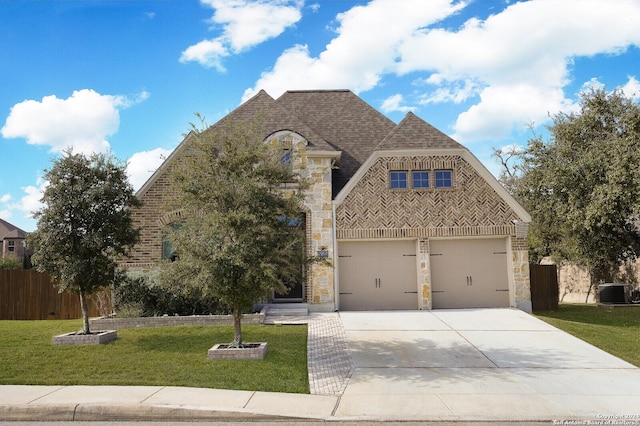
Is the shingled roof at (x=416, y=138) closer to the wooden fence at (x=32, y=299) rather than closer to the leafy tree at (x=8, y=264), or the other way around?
the wooden fence at (x=32, y=299)

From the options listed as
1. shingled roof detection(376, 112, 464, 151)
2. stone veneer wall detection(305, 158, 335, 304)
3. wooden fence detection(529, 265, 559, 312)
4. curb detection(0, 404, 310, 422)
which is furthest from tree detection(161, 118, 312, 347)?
wooden fence detection(529, 265, 559, 312)

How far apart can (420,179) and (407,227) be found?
1807 mm

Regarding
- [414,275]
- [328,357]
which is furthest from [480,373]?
[414,275]

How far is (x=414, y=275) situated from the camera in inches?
683

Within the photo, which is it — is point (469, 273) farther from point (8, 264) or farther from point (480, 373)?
point (8, 264)

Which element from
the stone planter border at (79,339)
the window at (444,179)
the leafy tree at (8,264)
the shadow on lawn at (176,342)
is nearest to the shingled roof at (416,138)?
the window at (444,179)

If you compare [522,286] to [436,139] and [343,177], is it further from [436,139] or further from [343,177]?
[343,177]

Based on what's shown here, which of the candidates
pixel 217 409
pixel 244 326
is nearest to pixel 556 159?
pixel 244 326

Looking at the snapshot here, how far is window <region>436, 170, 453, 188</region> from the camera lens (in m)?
17.5

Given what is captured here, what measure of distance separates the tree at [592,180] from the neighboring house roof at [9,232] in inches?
1929

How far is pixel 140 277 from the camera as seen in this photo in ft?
50.2

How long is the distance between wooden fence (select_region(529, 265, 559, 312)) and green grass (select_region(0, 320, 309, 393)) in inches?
405

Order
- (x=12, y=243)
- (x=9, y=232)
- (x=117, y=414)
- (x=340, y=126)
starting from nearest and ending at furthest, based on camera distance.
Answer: (x=117, y=414), (x=340, y=126), (x=12, y=243), (x=9, y=232)

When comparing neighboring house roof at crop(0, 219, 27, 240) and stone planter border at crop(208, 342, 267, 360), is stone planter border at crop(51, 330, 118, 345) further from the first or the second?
neighboring house roof at crop(0, 219, 27, 240)
